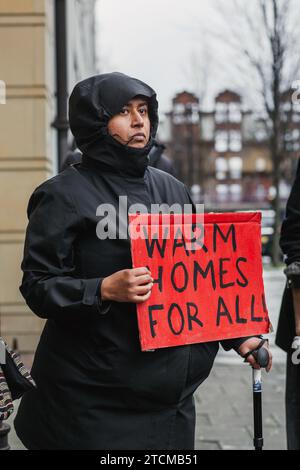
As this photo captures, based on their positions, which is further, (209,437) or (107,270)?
(209,437)

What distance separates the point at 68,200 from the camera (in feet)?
8.30

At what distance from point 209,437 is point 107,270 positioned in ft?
9.42

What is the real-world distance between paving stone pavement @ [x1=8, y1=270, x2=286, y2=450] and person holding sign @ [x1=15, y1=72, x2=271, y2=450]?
7.68ft

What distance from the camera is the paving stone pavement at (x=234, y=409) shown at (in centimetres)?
500

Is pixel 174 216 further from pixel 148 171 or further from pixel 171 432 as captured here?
pixel 171 432

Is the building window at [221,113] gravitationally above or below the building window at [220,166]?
above

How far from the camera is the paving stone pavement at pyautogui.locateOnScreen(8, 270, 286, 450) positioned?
5000mm

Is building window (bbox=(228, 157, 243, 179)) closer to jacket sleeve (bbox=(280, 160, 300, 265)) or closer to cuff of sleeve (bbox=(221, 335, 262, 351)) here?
jacket sleeve (bbox=(280, 160, 300, 265))

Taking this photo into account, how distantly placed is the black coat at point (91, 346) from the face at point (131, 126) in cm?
4

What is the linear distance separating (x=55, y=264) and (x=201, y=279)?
51 cm

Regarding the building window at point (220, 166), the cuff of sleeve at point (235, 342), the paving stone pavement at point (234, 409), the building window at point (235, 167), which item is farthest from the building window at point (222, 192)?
the cuff of sleeve at point (235, 342)

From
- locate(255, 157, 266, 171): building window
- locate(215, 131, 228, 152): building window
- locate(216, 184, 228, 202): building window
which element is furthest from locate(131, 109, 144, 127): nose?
locate(215, 131, 228, 152): building window

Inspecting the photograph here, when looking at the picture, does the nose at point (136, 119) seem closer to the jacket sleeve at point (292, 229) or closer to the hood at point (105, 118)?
the hood at point (105, 118)
